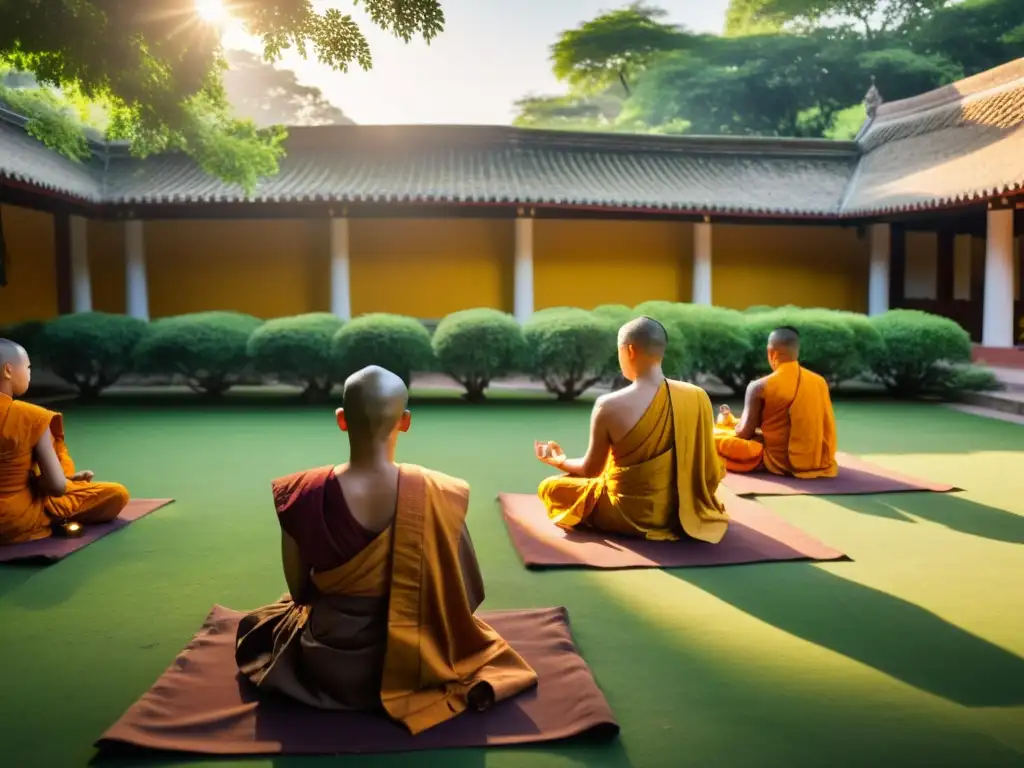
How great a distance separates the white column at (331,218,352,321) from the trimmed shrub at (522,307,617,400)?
5.52m

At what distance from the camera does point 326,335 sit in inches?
499

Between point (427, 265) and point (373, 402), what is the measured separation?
1518cm

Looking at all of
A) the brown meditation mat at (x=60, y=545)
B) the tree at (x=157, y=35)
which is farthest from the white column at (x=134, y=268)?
the brown meditation mat at (x=60, y=545)

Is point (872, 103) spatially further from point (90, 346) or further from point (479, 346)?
point (90, 346)

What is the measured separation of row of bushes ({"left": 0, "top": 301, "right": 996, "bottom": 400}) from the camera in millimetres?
12383

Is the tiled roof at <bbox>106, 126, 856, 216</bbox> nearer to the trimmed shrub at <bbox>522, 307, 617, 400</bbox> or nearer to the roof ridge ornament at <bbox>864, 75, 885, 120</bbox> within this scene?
the roof ridge ornament at <bbox>864, 75, 885, 120</bbox>

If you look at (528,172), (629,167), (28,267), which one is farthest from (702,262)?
(28,267)

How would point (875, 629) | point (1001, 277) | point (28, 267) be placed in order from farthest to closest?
1. point (28, 267)
2. point (1001, 277)
3. point (875, 629)

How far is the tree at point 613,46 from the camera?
34531 mm

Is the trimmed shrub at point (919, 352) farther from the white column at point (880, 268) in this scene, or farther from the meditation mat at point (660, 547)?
the meditation mat at point (660, 547)

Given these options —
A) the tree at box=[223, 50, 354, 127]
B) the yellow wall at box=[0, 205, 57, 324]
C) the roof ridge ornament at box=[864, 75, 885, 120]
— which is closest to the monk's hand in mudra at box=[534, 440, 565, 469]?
the yellow wall at box=[0, 205, 57, 324]

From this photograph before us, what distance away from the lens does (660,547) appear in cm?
506

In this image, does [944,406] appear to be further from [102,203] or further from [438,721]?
[102,203]

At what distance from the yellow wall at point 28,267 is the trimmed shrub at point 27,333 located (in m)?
2.42
